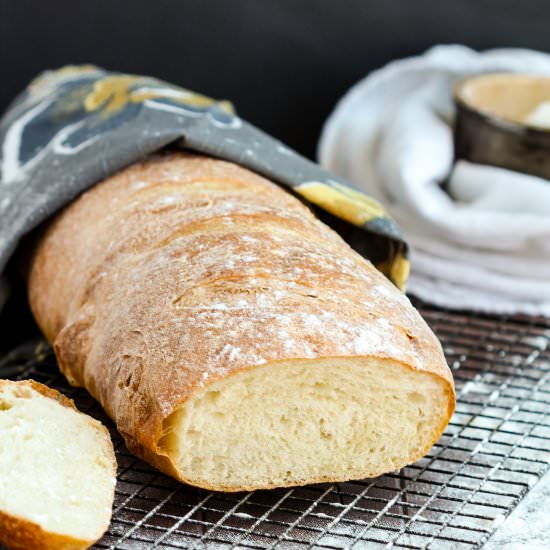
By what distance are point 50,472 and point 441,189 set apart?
5.33 ft

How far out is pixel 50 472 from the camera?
61.9 inches

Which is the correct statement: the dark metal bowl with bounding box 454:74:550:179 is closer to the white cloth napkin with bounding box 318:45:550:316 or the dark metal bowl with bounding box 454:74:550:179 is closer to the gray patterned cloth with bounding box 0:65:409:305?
the white cloth napkin with bounding box 318:45:550:316

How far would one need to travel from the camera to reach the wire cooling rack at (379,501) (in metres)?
1.61

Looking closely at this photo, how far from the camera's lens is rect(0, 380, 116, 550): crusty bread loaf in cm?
147

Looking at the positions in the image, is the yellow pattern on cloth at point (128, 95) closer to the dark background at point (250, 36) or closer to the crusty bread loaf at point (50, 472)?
the dark background at point (250, 36)

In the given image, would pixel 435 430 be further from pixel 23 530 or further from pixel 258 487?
pixel 23 530

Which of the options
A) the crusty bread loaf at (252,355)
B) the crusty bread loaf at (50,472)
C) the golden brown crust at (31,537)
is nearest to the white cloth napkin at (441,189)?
the crusty bread loaf at (252,355)

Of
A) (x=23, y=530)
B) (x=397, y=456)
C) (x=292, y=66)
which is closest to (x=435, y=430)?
(x=397, y=456)

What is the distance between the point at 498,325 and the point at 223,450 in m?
1.06

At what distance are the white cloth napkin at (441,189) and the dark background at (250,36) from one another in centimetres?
20

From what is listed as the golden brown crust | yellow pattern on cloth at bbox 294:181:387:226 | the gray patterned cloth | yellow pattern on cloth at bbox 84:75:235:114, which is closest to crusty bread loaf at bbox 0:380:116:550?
the golden brown crust

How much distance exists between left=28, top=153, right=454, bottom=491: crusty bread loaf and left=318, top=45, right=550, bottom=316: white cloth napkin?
0.71 metres

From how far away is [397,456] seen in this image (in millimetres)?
1742

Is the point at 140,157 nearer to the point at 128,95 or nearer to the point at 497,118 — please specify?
the point at 128,95
